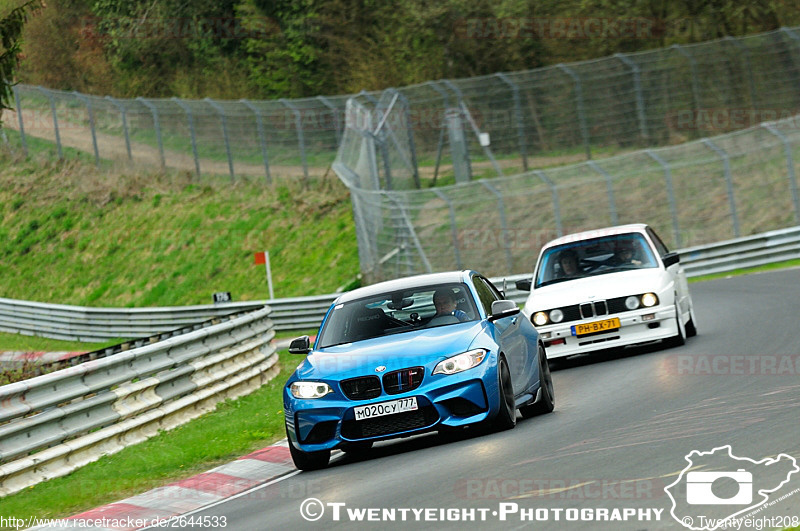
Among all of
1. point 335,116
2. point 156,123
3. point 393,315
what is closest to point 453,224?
point 335,116

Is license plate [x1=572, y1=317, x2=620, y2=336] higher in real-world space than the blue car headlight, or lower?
lower

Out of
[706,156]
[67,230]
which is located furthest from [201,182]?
[706,156]

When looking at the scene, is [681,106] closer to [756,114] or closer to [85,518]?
[756,114]

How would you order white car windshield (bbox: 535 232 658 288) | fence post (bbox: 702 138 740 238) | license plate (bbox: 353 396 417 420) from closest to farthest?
license plate (bbox: 353 396 417 420), white car windshield (bbox: 535 232 658 288), fence post (bbox: 702 138 740 238)

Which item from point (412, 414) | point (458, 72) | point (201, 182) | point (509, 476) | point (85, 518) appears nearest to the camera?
point (509, 476)

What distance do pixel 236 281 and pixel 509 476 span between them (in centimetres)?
3091

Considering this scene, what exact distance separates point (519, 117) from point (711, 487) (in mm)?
30836

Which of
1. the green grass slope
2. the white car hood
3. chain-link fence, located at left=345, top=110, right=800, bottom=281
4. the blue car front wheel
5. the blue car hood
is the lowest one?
the green grass slope

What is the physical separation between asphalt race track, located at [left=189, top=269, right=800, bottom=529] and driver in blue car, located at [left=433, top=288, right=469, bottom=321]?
1062 mm

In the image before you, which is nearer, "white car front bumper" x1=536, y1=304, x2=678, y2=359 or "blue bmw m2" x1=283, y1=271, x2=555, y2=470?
"blue bmw m2" x1=283, y1=271, x2=555, y2=470

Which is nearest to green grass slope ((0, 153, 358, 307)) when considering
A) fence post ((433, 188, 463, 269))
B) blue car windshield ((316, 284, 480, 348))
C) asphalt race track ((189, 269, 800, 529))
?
fence post ((433, 188, 463, 269))

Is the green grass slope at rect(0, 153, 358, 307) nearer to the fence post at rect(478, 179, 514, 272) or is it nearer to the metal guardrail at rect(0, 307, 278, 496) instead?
the fence post at rect(478, 179, 514, 272)

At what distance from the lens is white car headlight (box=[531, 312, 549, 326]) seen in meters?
15.1

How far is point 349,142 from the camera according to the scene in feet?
111
